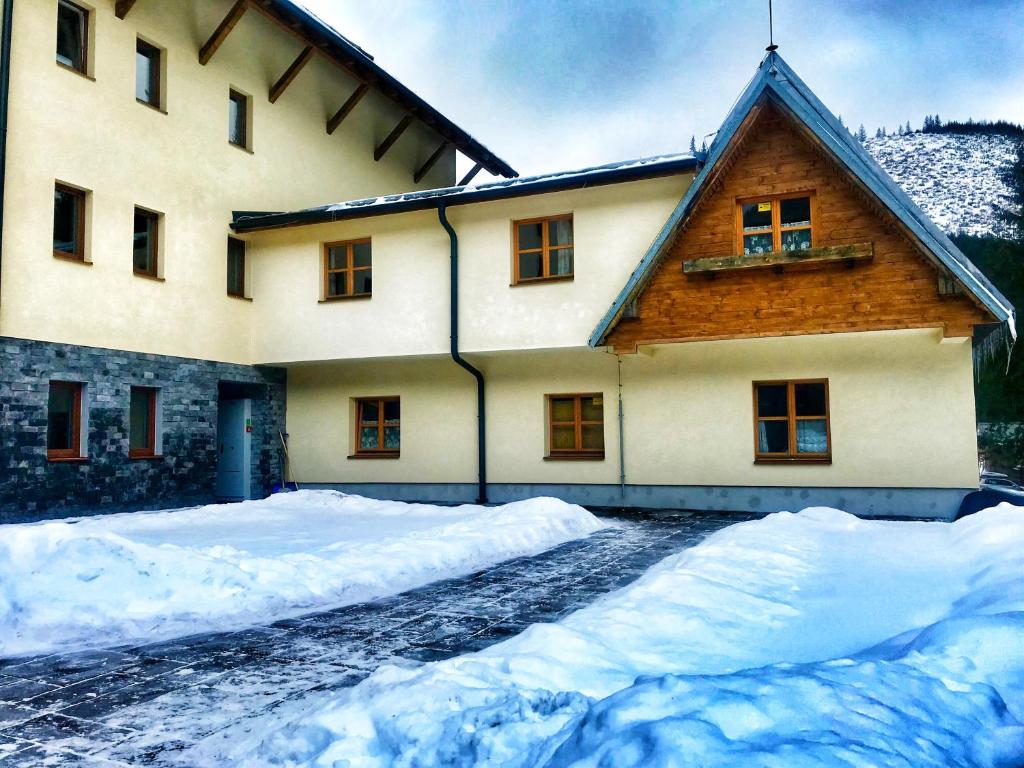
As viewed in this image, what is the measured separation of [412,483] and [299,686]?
10851 millimetres

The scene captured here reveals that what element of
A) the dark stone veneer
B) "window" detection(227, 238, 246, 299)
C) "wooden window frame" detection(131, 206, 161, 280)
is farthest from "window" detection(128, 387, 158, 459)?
"window" detection(227, 238, 246, 299)

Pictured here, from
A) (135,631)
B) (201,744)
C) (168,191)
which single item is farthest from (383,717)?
(168,191)

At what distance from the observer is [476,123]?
260ft

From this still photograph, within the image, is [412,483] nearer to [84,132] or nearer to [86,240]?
[86,240]

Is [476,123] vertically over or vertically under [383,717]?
over

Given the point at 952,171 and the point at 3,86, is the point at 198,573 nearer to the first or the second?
the point at 3,86

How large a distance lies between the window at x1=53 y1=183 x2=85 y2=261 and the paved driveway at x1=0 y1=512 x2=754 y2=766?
29.0 ft

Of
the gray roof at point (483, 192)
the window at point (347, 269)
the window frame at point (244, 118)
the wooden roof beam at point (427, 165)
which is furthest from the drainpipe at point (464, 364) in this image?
the wooden roof beam at point (427, 165)

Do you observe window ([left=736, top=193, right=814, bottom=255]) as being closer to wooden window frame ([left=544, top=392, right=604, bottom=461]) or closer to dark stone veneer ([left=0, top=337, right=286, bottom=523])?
wooden window frame ([left=544, top=392, right=604, bottom=461])

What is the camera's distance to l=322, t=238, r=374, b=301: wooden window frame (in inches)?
576

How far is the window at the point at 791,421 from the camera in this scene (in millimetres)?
12492

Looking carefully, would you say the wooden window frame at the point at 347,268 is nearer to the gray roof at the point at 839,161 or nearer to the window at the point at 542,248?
the window at the point at 542,248

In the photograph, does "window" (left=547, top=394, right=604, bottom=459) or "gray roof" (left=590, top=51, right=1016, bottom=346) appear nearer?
"gray roof" (left=590, top=51, right=1016, bottom=346)

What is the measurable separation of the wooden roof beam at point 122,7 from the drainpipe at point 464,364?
5.90 metres
